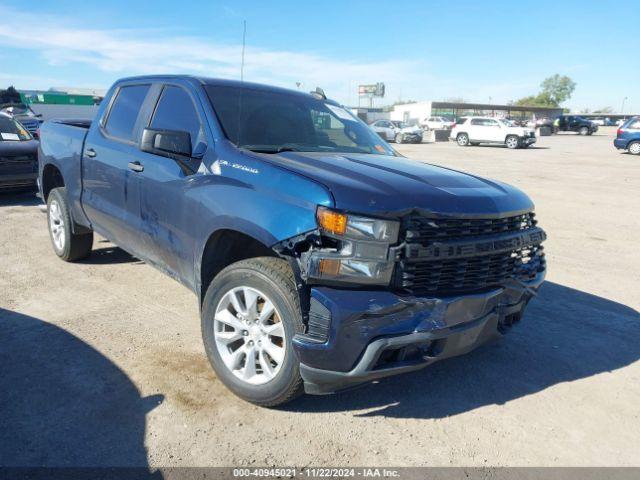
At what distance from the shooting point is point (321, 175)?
2.89 meters

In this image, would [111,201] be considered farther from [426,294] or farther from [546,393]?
[546,393]

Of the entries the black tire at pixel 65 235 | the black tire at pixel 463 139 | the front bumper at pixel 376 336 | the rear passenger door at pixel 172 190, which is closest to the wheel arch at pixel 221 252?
the rear passenger door at pixel 172 190

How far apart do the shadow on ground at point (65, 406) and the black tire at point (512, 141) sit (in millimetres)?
30705

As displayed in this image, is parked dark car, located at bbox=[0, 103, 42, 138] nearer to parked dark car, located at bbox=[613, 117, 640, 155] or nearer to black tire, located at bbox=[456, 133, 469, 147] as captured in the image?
black tire, located at bbox=[456, 133, 469, 147]

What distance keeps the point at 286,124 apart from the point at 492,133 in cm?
3071

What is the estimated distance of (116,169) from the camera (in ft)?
14.4

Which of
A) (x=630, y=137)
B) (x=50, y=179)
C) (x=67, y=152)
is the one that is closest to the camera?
(x=67, y=152)

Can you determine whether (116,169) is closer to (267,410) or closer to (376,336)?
(267,410)

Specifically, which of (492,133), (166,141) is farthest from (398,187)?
(492,133)

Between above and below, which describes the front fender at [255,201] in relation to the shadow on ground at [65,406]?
above

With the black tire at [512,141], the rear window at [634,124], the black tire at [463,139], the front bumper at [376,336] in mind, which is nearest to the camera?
the front bumper at [376,336]

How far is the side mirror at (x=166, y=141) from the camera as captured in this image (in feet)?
11.0

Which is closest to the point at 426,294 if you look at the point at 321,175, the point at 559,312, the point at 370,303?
the point at 370,303

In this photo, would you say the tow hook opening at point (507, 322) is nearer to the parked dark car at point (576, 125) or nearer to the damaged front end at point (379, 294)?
the damaged front end at point (379, 294)
